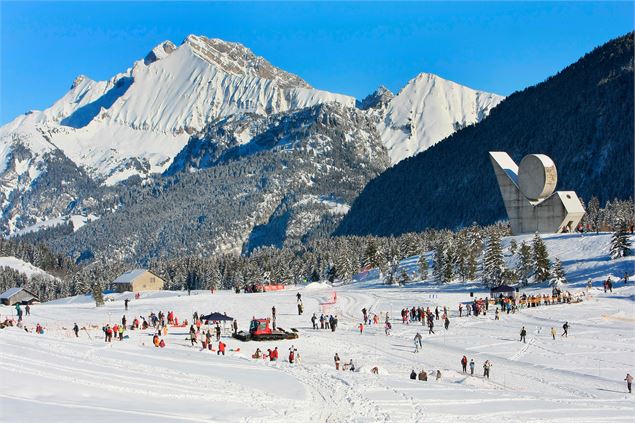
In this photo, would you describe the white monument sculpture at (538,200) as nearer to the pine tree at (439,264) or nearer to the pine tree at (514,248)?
the pine tree at (514,248)

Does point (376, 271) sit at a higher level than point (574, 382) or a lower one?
higher

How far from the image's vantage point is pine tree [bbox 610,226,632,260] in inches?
2510

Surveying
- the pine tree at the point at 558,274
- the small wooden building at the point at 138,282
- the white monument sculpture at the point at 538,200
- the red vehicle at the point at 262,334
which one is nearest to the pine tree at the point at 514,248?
the white monument sculpture at the point at 538,200

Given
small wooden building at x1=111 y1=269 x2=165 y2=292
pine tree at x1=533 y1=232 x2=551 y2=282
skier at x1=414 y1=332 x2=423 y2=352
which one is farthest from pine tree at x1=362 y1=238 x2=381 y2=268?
skier at x1=414 y1=332 x2=423 y2=352

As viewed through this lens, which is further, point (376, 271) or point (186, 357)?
point (376, 271)

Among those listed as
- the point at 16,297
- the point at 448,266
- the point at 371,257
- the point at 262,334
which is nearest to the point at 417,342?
the point at 262,334

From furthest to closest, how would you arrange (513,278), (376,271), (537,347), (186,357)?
(376,271) < (513,278) < (537,347) < (186,357)

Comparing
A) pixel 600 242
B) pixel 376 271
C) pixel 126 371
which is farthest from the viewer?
pixel 376 271

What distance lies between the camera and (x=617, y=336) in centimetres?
4328

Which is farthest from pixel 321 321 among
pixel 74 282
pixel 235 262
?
pixel 74 282

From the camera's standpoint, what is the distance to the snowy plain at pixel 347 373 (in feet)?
83.9

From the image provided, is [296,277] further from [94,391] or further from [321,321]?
[94,391]

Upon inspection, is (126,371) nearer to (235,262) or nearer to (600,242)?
(600,242)

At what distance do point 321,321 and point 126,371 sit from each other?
21056 mm
